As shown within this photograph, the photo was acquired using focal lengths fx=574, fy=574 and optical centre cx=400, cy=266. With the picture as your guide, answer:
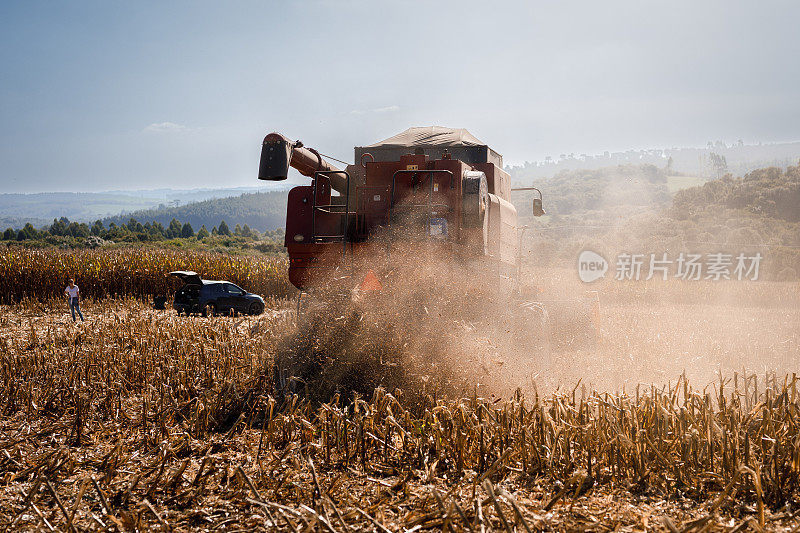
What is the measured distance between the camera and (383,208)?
771 cm

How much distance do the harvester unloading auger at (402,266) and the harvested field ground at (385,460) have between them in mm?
479

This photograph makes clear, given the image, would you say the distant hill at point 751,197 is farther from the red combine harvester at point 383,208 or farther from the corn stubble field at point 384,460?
the corn stubble field at point 384,460

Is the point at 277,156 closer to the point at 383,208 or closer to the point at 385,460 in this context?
the point at 383,208

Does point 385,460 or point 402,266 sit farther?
point 402,266

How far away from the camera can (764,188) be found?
348 feet

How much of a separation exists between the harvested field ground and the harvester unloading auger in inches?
18.9

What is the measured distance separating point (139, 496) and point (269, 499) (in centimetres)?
80

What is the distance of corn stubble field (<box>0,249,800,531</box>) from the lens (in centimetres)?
274

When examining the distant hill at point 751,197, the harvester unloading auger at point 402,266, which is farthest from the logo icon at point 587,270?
the distant hill at point 751,197

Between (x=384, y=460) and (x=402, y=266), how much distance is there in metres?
3.09

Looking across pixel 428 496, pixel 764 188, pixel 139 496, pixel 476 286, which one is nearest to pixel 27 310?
pixel 476 286

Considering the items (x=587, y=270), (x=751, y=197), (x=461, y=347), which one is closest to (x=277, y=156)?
(x=461, y=347)

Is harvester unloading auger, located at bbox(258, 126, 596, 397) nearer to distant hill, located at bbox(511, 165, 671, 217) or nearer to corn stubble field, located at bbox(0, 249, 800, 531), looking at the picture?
corn stubble field, located at bbox(0, 249, 800, 531)

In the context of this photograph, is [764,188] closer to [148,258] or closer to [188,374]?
[148,258]
